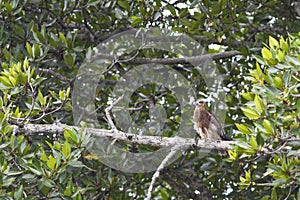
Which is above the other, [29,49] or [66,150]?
[29,49]

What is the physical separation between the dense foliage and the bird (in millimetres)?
180

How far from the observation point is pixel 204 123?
6.21m

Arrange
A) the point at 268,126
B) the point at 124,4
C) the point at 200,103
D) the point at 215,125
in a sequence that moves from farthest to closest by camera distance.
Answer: the point at 200,103
the point at 124,4
the point at 215,125
the point at 268,126

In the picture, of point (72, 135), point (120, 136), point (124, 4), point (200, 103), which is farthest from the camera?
point (200, 103)

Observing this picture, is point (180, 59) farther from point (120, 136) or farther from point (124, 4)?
point (120, 136)

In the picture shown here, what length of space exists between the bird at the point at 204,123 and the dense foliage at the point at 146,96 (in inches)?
7.1

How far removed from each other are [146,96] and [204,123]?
66cm

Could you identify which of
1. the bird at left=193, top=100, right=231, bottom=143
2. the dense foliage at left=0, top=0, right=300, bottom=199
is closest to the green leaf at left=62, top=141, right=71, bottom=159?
the dense foliage at left=0, top=0, right=300, bottom=199

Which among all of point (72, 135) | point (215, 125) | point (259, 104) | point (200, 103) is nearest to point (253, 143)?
point (259, 104)

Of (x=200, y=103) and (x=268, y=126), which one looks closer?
(x=268, y=126)

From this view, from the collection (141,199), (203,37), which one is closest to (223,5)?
(203,37)

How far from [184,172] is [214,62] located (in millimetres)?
1177

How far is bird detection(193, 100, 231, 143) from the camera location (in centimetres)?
597

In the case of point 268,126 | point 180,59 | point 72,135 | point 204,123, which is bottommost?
point 204,123
